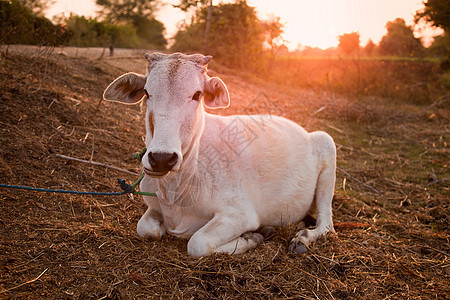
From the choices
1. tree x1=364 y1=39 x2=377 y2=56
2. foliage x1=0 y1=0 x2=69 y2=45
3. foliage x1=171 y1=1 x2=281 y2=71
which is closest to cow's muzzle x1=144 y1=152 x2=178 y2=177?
foliage x1=0 y1=0 x2=69 y2=45

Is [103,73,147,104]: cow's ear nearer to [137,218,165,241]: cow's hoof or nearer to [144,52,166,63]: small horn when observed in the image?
[144,52,166,63]: small horn

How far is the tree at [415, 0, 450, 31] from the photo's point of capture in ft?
40.0

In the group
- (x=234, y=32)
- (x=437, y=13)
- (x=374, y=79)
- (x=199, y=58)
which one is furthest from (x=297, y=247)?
(x=374, y=79)

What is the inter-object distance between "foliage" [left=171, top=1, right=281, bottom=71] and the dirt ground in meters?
10.7

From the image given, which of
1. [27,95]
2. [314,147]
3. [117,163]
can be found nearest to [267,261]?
[314,147]

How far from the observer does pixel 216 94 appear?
10.7 feet

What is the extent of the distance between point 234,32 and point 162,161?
51.6 ft

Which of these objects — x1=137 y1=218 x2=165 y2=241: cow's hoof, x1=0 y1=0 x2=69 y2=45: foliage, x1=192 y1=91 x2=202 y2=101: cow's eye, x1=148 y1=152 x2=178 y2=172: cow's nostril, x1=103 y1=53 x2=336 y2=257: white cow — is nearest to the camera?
x1=148 y1=152 x2=178 y2=172: cow's nostril

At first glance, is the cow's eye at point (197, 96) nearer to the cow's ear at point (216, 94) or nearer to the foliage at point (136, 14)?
the cow's ear at point (216, 94)

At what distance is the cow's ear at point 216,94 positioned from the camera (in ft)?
10.4

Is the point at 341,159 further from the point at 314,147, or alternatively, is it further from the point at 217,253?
the point at 217,253

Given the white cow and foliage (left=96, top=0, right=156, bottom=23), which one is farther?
foliage (left=96, top=0, right=156, bottom=23)

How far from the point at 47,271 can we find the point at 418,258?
3265 millimetres

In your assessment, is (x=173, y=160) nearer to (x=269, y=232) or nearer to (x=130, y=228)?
(x=130, y=228)
